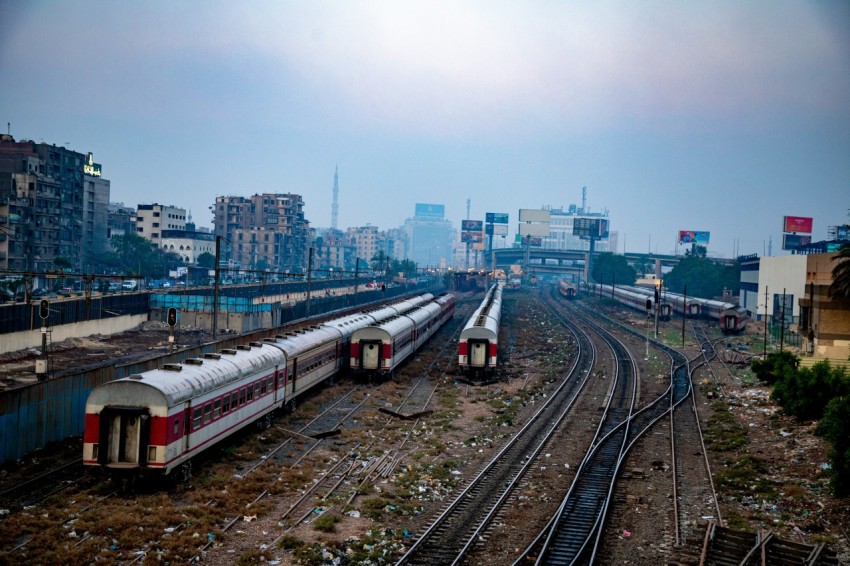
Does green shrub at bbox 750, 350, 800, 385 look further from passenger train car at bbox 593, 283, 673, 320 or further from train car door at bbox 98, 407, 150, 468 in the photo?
passenger train car at bbox 593, 283, 673, 320

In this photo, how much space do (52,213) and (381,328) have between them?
233 ft

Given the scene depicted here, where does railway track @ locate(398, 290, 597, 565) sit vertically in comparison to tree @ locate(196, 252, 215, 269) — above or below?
below

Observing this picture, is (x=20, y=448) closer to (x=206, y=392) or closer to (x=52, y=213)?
(x=206, y=392)

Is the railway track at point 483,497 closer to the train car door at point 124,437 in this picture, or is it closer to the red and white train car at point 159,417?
the red and white train car at point 159,417

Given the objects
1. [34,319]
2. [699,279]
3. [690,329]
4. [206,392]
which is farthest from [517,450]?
[699,279]

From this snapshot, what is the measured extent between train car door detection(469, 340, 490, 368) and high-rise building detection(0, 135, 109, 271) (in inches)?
2238

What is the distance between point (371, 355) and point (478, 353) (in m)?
5.98

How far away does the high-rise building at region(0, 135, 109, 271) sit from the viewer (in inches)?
3329

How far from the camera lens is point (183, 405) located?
18.2 metres

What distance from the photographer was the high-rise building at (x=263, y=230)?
152000 mm

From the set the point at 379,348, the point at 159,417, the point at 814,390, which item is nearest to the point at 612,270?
the point at 379,348

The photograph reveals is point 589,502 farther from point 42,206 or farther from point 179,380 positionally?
point 42,206

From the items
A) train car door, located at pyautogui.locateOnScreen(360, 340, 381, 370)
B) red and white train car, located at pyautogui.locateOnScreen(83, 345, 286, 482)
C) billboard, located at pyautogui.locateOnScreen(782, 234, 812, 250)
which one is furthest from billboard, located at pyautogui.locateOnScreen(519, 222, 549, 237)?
red and white train car, located at pyautogui.locateOnScreen(83, 345, 286, 482)

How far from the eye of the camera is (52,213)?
9062 cm
